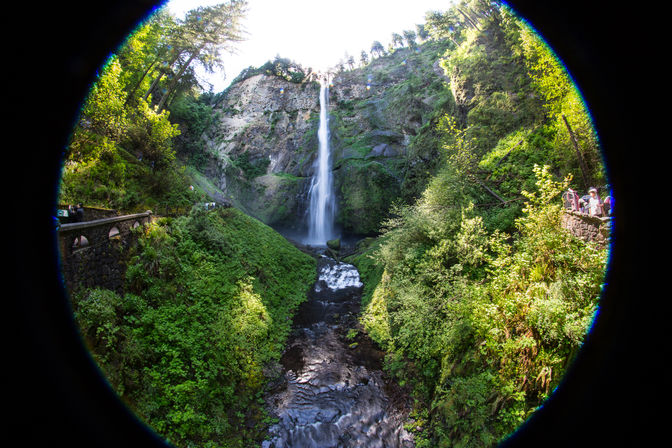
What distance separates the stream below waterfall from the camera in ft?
22.5

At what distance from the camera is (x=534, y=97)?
12.6 metres

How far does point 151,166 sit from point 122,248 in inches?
318

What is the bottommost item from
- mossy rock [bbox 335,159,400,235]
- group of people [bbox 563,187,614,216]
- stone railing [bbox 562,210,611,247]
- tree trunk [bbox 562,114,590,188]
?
stone railing [bbox 562,210,611,247]

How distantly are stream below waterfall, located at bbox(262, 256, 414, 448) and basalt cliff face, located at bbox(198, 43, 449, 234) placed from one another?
14271mm

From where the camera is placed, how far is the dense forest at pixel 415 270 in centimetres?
548

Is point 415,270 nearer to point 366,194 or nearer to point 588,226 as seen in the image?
point 588,226

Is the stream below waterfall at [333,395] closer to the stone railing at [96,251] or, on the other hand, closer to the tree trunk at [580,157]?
the stone railing at [96,251]

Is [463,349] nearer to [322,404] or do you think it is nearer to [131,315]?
[322,404]

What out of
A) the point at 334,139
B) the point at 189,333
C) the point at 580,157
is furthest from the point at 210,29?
the point at 580,157

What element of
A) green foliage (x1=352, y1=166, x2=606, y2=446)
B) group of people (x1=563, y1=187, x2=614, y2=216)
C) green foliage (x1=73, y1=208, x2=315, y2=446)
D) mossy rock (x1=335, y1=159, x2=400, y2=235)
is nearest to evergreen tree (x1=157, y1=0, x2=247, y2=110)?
green foliage (x1=73, y1=208, x2=315, y2=446)

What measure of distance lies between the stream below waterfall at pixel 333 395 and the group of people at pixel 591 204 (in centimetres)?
747

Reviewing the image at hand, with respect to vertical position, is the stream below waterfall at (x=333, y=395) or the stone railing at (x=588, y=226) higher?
the stone railing at (x=588, y=226)

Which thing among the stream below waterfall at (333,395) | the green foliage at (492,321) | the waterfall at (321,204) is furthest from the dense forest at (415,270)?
the waterfall at (321,204)

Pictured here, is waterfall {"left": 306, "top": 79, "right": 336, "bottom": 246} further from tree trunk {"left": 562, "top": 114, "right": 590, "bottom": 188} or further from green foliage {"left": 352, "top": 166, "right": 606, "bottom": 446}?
tree trunk {"left": 562, "top": 114, "right": 590, "bottom": 188}
